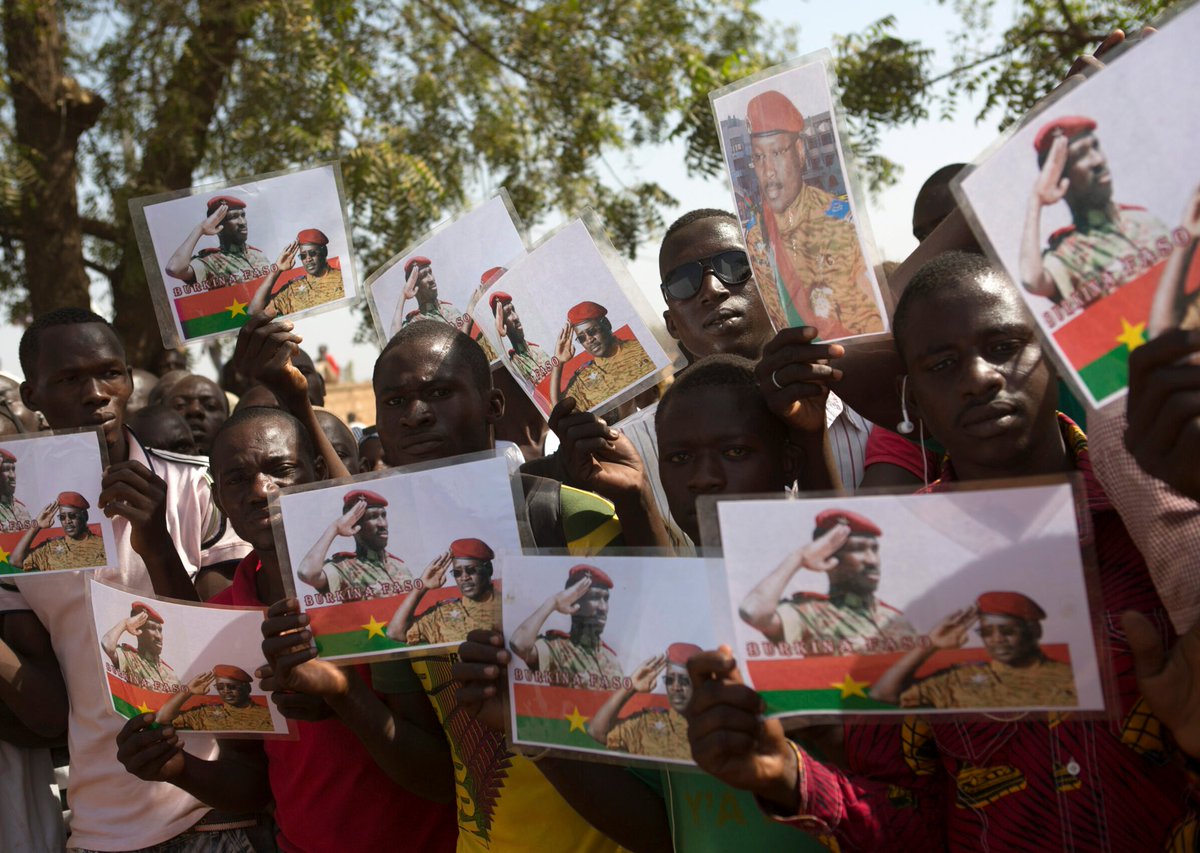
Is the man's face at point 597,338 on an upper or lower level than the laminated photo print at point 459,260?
lower

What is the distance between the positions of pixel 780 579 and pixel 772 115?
100 cm

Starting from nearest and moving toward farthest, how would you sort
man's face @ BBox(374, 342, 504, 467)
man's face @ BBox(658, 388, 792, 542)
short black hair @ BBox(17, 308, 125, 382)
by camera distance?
man's face @ BBox(658, 388, 792, 542) → man's face @ BBox(374, 342, 504, 467) → short black hair @ BBox(17, 308, 125, 382)

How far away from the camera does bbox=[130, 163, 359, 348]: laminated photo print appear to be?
3414 mm

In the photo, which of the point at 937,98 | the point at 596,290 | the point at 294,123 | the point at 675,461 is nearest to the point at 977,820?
the point at 675,461

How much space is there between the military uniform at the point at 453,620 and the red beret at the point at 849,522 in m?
0.79

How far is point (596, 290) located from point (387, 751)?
48.7 inches

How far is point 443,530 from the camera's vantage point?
94.1 inches

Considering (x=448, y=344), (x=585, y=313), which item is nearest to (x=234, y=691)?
(x=448, y=344)

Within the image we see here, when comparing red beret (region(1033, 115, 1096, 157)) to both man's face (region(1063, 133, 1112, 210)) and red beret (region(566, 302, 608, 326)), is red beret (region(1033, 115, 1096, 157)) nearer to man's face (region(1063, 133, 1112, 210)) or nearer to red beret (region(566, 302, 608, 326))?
man's face (region(1063, 133, 1112, 210))

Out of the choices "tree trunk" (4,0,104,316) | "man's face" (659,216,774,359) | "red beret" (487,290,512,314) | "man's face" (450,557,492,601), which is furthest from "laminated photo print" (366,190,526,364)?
"tree trunk" (4,0,104,316)

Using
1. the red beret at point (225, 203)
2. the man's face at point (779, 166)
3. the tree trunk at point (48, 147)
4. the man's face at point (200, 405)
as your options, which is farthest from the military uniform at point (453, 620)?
the tree trunk at point (48, 147)

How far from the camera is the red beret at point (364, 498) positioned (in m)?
2.44

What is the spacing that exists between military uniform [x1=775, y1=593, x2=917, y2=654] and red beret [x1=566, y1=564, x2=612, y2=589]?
1.23 ft

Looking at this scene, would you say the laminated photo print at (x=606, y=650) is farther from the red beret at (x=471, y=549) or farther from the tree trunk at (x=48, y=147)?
the tree trunk at (x=48, y=147)
